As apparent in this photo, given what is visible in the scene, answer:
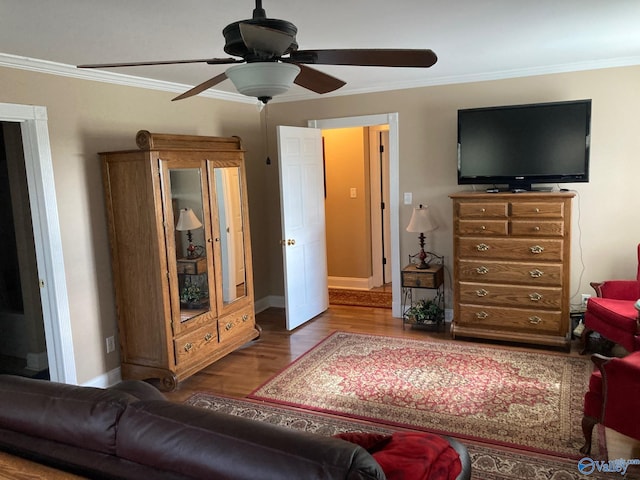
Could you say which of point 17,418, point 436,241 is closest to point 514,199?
point 436,241

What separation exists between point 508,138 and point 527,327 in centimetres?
165

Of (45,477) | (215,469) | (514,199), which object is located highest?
(514,199)

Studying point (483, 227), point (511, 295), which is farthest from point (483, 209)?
point (511, 295)

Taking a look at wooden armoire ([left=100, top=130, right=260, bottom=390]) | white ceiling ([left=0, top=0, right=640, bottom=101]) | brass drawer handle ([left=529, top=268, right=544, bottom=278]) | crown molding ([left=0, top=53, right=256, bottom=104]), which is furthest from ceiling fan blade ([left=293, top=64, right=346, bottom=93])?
brass drawer handle ([left=529, top=268, right=544, bottom=278])

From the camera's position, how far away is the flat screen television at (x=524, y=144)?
4250mm

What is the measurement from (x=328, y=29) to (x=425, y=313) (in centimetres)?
300

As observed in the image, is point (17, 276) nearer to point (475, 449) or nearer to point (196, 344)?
point (196, 344)

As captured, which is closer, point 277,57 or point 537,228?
point 277,57

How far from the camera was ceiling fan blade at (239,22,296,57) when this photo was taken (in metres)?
1.70

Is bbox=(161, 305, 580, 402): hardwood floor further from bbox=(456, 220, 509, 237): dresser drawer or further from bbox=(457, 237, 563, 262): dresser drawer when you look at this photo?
bbox=(456, 220, 509, 237): dresser drawer

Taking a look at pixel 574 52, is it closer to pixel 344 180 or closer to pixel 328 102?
pixel 328 102

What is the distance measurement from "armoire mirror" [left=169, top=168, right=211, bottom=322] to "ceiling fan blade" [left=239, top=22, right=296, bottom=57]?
213cm

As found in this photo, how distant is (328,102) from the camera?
18.2 feet

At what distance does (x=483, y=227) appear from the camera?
14.6ft
